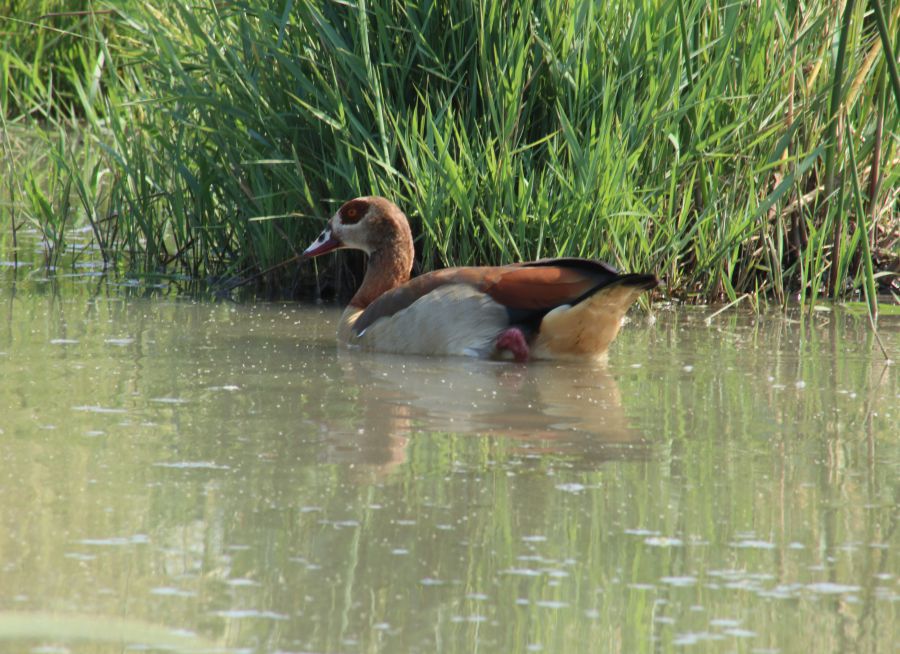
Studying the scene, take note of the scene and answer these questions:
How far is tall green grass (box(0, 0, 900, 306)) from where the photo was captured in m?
6.75

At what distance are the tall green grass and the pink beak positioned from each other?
0.20 meters

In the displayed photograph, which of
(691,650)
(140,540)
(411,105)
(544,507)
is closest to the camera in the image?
(691,650)

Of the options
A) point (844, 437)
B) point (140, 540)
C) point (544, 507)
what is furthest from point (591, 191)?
point (140, 540)

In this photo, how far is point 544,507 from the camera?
152 inches

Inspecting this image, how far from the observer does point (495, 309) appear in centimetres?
625

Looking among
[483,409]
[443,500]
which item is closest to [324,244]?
[483,409]

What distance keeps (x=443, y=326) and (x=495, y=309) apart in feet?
0.85

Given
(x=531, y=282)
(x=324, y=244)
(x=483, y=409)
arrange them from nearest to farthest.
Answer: (x=483, y=409) → (x=531, y=282) → (x=324, y=244)

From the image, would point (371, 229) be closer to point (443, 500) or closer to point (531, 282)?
point (531, 282)

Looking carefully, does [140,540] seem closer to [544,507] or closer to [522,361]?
[544,507]

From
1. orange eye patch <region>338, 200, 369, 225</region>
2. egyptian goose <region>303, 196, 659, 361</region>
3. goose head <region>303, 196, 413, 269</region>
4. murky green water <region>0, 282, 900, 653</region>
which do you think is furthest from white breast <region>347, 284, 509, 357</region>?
orange eye patch <region>338, 200, 369, 225</region>

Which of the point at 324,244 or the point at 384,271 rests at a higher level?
the point at 324,244

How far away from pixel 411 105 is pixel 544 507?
12.2ft

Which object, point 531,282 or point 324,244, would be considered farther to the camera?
point 324,244
